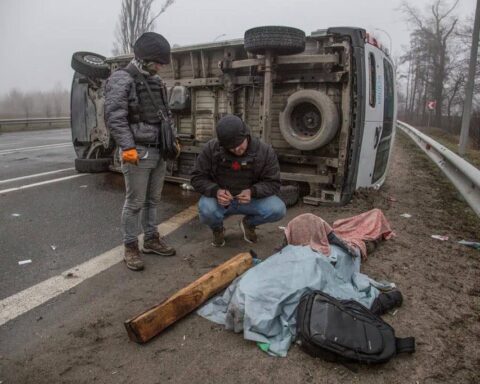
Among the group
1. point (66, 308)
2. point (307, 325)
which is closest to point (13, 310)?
point (66, 308)

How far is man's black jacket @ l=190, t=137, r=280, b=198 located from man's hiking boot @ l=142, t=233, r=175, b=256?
600 millimetres

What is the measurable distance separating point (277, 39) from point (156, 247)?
280 cm

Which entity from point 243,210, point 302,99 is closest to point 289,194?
point 302,99

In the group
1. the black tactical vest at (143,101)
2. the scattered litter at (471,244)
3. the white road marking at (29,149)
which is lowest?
the scattered litter at (471,244)

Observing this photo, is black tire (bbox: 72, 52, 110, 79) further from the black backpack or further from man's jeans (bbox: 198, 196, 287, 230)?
the black backpack

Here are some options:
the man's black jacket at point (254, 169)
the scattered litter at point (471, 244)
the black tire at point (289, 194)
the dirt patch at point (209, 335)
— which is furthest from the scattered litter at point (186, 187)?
the scattered litter at point (471, 244)

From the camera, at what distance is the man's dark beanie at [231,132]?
343 cm

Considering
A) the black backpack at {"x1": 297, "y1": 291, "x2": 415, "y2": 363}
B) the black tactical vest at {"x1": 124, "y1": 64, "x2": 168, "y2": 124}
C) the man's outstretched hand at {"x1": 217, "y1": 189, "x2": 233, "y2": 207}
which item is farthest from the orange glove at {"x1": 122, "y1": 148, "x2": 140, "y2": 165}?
the black backpack at {"x1": 297, "y1": 291, "x2": 415, "y2": 363}

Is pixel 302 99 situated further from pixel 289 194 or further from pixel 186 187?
pixel 186 187

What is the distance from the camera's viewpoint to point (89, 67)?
7.06 meters

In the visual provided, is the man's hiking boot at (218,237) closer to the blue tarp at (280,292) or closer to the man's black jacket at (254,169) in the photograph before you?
the man's black jacket at (254,169)

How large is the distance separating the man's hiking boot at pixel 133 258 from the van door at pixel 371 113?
3.12m

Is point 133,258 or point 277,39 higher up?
point 277,39

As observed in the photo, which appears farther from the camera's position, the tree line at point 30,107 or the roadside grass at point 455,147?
the tree line at point 30,107
